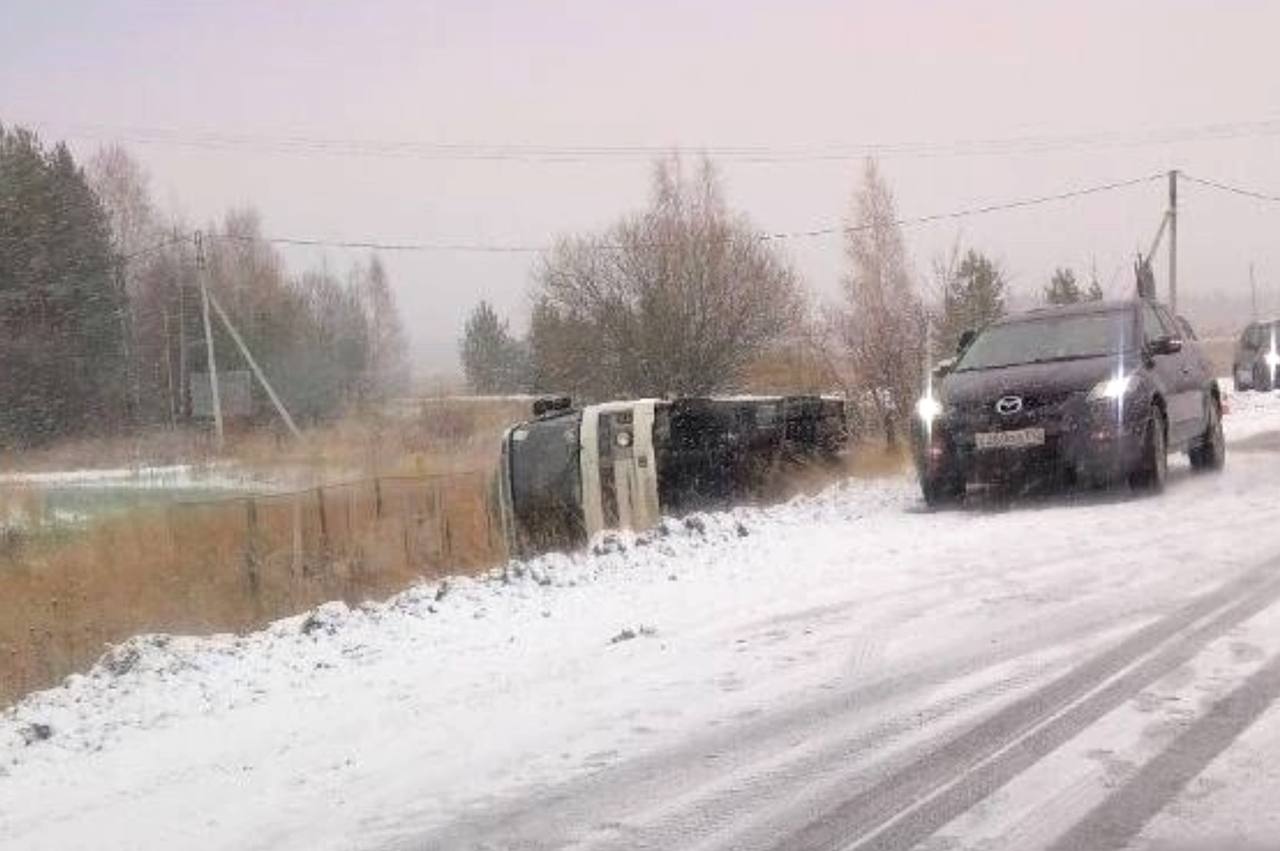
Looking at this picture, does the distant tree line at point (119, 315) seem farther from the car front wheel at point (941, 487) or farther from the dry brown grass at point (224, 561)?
the car front wheel at point (941, 487)

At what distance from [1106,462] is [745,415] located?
3352mm

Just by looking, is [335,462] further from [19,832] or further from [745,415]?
[19,832]

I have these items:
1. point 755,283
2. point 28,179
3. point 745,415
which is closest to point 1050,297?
point 755,283

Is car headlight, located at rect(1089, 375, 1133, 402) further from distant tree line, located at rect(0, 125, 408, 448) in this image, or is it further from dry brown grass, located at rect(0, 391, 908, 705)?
distant tree line, located at rect(0, 125, 408, 448)

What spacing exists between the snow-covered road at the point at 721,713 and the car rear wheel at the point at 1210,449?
385 cm

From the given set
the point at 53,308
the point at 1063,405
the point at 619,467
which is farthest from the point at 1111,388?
the point at 53,308

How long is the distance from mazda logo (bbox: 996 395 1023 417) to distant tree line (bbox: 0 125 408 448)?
37.4 metres

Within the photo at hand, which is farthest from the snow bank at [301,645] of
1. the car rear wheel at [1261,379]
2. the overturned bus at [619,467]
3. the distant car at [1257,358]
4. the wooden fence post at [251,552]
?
the distant car at [1257,358]

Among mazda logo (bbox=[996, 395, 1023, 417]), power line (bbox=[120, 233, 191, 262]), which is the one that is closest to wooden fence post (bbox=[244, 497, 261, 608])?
mazda logo (bbox=[996, 395, 1023, 417])

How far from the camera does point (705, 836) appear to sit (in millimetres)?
3494

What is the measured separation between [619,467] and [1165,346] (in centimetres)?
451

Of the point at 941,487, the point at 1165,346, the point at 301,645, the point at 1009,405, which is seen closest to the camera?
the point at 301,645

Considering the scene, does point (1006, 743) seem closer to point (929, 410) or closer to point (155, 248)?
point (929, 410)

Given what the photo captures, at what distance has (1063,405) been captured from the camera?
9.48m
